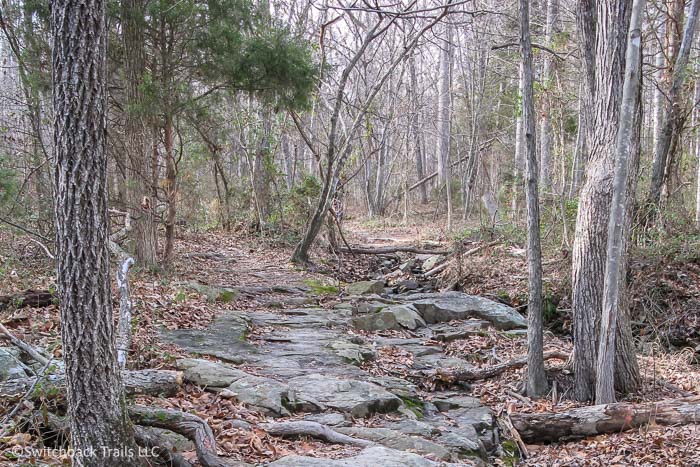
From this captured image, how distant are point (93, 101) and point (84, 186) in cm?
49

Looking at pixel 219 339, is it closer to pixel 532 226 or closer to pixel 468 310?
pixel 532 226

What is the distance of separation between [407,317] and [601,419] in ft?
15.2

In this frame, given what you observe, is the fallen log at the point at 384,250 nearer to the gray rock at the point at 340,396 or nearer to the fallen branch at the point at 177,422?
the gray rock at the point at 340,396

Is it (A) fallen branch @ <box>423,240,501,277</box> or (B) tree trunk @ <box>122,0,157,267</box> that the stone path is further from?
(A) fallen branch @ <box>423,240,501,277</box>

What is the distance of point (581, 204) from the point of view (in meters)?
6.32

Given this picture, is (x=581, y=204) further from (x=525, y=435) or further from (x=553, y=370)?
(x=525, y=435)

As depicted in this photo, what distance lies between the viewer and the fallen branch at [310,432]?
4.58m

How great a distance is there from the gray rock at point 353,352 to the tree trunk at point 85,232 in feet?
13.8

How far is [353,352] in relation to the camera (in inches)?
297

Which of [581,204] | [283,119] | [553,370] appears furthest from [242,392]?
[283,119]

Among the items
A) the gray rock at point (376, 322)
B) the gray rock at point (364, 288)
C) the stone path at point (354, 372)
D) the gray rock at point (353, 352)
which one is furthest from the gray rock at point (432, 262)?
the gray rock at point (353, 352)

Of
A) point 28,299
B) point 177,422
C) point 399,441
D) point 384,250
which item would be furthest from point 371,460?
point 384,250

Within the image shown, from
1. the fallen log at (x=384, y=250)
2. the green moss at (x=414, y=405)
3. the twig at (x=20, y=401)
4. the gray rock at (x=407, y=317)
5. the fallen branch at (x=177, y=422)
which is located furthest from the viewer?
the fallen log at (x=384, y=250)

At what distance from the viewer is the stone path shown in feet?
16.5
